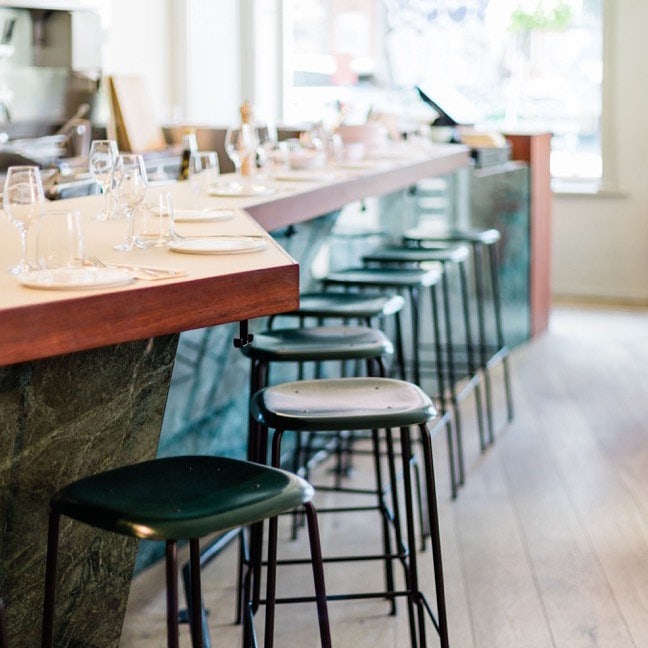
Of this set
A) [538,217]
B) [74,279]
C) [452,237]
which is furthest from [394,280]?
[538,217]

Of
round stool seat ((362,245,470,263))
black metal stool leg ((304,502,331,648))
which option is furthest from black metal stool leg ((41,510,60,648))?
round stool seat ((362,245,470,263))

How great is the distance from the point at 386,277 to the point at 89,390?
183cm

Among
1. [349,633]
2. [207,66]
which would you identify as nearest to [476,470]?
[349,633]

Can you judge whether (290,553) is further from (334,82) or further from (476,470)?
(334,82)

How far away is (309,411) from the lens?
2.21 m

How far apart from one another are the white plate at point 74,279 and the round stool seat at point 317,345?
2.95ft

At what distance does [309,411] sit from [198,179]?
4.23 feet

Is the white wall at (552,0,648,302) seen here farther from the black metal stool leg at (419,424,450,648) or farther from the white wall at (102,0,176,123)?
the black metal stool leg at (419,424,450,648)

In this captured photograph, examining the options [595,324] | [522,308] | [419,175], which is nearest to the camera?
[419,175]

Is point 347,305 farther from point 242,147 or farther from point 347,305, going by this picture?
point 242,147

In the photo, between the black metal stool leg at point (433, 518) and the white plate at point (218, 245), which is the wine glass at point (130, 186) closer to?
the white plate at point (218, 245)

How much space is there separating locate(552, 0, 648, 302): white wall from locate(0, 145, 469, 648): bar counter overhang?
5.26 metres

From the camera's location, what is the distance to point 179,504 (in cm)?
168

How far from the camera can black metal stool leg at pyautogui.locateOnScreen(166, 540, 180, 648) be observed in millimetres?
1556
